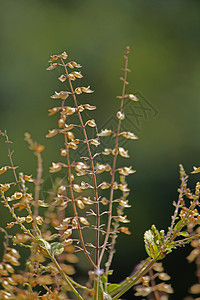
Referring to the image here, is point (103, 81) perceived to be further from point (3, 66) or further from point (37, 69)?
point (3, 66)

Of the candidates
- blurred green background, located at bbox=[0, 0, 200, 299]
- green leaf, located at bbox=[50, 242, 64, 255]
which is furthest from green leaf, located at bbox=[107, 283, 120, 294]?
blurred green background, located at bbox=[0, 0, 200, 299]

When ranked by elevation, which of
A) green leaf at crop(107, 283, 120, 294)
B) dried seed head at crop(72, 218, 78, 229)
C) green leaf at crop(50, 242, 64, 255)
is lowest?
green leaf at crop(107, 283, 120, 294)

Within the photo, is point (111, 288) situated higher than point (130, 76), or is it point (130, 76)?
point (130, 76)

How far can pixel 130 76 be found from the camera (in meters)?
2.71

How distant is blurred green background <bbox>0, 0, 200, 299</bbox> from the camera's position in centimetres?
226

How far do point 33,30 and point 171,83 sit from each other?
102 cm

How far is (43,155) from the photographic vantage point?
2260 mm

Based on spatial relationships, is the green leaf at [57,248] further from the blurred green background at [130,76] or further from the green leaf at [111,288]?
the blurred green background at [130,76]

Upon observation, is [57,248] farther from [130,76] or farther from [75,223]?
[130,76]

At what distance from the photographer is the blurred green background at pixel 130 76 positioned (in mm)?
2260

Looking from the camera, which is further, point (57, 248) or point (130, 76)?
point (130, 76)

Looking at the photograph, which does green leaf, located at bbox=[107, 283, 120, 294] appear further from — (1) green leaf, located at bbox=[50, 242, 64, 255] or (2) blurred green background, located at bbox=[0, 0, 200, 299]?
(2) blurred green background, located at bbox=[0, 0, 200, 299]

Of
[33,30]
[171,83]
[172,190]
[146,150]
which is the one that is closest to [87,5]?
[33,30]

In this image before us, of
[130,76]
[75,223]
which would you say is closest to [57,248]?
[75,223]
